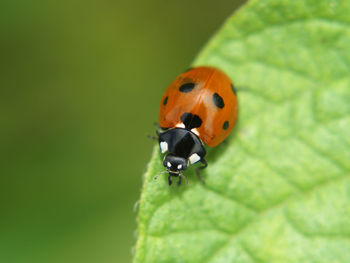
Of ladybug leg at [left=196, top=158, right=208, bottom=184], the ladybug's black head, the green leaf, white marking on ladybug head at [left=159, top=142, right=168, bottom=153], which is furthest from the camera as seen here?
white marking on ladybug head at [left=159, top=142, right=168, bottom=153]

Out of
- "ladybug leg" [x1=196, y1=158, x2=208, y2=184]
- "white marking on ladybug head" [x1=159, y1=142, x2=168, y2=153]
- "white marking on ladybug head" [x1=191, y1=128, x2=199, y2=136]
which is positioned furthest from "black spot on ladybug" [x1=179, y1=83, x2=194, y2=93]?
"ladybug leg" [x1=196, y1=158, x2=208, y2=184]

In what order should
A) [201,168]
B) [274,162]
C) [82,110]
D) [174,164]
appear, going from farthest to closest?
[82,110] → [174,164] → [201,168] → [274,162]

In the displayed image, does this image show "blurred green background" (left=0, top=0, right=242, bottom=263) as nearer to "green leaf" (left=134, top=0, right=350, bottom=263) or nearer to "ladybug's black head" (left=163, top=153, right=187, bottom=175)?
"ladybug's black head" (left=163, top=153, right=187, bottom=175)

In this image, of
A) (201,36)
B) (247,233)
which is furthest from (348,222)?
(201,36)

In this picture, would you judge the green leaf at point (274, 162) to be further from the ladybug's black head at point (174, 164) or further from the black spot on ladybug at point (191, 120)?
the black spot on ladybug at point (191, 120)

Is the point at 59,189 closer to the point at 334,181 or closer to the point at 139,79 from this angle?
the point at 139,79

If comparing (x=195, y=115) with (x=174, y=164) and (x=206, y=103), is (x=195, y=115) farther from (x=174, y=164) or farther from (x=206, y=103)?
(x=174, y=164)

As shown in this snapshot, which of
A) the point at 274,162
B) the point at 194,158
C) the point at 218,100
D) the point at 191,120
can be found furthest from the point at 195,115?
the point at 274,162

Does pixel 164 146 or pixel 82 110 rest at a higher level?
pixel 82 110

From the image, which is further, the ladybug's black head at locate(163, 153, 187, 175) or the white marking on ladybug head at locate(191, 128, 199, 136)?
the white marking on ladybug head at locate(191, 128, 199, 136)
